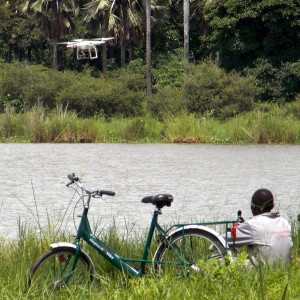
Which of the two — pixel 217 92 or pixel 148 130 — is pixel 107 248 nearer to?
pixel 148 130

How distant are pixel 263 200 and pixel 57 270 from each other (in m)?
1.47

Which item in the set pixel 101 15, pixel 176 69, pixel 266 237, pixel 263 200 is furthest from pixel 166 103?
pixel 266 237

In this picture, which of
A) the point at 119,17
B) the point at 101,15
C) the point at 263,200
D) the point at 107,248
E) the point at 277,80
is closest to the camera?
the point at 107,248

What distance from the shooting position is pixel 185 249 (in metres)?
6.75

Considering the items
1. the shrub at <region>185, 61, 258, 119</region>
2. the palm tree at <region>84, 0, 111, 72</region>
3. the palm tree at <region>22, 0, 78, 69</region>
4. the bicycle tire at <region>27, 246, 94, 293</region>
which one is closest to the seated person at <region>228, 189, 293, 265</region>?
the bicycle tire at <region>27, 246, 94, 293</region>

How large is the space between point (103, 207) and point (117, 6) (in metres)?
39.6

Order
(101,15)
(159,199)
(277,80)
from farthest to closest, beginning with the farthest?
(101,15), (277,80), (159,199)

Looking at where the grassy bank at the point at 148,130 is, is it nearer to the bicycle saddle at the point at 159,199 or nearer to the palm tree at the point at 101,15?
the palm tree at the point at 101,15

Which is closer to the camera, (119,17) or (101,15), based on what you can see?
(119,17)

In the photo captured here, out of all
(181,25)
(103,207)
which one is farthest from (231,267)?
(181,25)

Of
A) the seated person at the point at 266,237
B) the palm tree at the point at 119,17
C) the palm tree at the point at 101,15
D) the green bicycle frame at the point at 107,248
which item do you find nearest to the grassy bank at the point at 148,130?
the palm tree at the point at 119,17

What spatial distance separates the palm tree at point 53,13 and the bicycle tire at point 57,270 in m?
49.5

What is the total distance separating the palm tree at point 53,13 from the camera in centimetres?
5666

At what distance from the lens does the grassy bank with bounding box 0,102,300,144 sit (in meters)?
32.5
